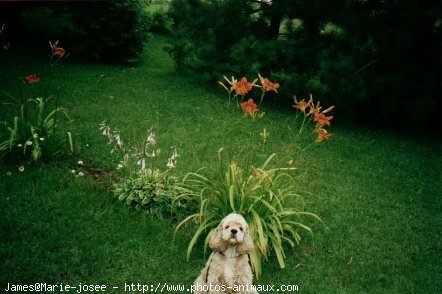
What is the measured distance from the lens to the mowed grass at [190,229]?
4141 millimetres

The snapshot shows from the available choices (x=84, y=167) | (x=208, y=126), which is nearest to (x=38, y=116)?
(x=84, y=167)

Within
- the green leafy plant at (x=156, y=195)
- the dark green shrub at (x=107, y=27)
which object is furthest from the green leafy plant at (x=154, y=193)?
the dark green shrub at (x=107, y=27)

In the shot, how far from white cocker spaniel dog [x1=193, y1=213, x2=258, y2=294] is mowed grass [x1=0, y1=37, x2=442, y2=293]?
68 centimetres

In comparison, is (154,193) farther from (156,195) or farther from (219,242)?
(219,242)

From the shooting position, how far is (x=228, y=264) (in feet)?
11.2

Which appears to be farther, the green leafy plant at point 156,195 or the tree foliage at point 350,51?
the tree foliage at point 350,51

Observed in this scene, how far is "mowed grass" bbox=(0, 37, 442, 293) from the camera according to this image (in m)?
4.14

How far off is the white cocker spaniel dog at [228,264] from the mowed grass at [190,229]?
0.68m

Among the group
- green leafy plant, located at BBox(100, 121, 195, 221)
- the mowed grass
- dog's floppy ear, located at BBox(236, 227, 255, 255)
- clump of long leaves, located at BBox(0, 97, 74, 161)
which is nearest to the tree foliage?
the mowed grass

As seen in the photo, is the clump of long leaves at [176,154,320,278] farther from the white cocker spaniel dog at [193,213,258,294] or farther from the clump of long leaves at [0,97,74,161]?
the clump of long leaves at [0,97,74,161]

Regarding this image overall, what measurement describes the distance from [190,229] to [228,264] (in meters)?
A: 1.34

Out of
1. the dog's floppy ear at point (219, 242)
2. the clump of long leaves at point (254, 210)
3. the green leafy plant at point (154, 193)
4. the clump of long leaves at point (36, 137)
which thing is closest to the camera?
the dog's floppy ear at point (219, 242)

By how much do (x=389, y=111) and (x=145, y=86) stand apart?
16.3ft

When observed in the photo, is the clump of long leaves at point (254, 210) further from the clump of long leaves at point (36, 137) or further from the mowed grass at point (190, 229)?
the clump of long leaves at point (36, 137)
